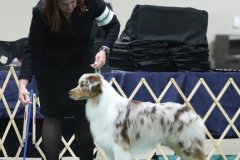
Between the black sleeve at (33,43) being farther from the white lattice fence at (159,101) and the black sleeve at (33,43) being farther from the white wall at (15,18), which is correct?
the white wall at (15,18)

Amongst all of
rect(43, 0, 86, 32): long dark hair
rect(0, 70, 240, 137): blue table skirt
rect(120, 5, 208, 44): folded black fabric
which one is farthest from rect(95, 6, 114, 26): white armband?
rect(120, 5, 208, 44): folded black fabric

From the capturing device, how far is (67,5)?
1.68 meters

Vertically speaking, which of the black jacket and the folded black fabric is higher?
the black jacket

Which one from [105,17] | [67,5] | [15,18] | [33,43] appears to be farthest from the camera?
[15,18]

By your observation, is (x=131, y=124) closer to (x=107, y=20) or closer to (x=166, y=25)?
(x=107, y=20)

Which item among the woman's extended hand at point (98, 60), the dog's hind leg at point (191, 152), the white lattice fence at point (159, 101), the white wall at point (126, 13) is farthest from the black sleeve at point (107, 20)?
the white wall at point (126, 13)

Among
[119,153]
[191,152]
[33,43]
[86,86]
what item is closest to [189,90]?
[191,152]

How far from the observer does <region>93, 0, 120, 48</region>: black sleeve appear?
1.87 meters

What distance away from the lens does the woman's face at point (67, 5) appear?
1.67 m

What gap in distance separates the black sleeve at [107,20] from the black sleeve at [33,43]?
252 millimetres

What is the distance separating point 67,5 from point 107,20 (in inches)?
11.4

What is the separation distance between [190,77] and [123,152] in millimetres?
1016

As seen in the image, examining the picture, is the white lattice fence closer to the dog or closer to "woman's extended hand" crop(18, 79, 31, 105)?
the dog

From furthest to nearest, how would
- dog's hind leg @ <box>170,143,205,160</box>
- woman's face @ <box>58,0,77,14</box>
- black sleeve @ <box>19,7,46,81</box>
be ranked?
dog's hind leg @ <box>170,143,205,160</box>, black sleeve @ <box>19,7,46,81</box>, woman's face @ <box>58,0,77,14</box>
